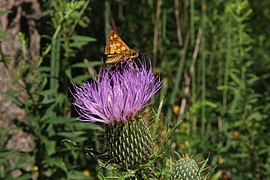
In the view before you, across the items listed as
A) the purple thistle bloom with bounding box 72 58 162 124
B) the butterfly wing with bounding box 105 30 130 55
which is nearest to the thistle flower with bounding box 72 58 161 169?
the purple thistle bloom with bounding box 72 58 162 124

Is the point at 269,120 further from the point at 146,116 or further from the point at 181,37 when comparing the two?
the point at 146,116

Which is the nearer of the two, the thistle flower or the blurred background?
the thistle flower

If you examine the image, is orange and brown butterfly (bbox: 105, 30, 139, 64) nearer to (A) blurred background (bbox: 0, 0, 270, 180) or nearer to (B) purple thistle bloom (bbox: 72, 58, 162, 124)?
(B) purple thistle bloom (bbox: 72, 58, 162, 124)

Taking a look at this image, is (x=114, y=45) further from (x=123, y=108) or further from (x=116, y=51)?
(x=123, y=108)

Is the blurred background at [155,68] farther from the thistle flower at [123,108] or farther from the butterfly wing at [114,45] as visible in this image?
the butterfly wing at [114,45]

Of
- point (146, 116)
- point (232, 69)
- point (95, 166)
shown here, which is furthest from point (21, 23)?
point (146, 116)
